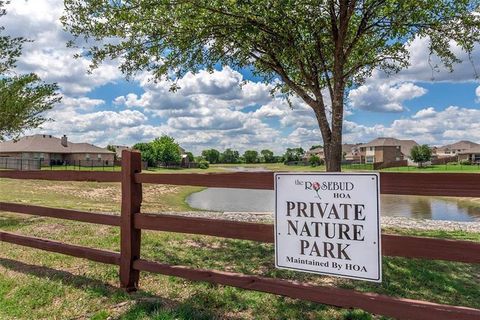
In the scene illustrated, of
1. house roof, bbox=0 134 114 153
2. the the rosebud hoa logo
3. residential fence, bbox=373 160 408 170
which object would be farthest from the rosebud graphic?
house roof, bbox=0 134 114 153

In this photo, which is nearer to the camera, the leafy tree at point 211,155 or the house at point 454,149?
the house at point 454,149

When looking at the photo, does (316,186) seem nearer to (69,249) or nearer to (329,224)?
(329,224)

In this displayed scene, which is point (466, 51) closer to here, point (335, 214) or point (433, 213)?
point (335, 214)

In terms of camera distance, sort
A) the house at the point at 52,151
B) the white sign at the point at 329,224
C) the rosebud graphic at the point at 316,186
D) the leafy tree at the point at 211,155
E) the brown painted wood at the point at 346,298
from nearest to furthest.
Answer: the brown painted wood at the point at 346,298 < the white sign at the point at 329,224 < the rosebud graphic at the point at 316,186 < the house at the point at 52,151 < the leafy tree at the point at 211,155

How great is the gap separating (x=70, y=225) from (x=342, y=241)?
6722 mm

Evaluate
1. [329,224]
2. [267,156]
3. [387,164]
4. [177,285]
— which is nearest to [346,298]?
[329,224]

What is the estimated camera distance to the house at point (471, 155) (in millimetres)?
80875

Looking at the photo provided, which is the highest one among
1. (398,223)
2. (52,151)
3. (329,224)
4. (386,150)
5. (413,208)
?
(386,150)

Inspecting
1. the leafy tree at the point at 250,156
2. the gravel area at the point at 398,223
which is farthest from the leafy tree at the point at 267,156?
the gravel area at the point at 398,223

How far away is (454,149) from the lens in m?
96.9

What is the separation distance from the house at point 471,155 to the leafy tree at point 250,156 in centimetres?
5053

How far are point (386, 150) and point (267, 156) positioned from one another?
133 feet

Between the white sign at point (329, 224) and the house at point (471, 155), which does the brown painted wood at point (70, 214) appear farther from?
the house at point (471, 155)

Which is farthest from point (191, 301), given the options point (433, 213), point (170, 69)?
point (433, 213)
